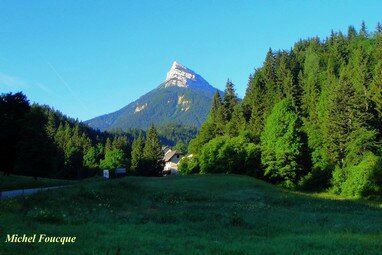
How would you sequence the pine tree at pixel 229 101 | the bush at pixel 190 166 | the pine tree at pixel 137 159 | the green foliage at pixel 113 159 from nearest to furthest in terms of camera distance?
1. the bush at pixel 190 166
2. the pine tree at pixel 229 101
3. the pine tree at pixel 137 159
4. the green foliage at pixel 113 159

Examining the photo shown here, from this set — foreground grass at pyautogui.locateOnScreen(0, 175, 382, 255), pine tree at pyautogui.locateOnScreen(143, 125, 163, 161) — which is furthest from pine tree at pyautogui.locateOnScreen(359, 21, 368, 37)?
foreground grass at pyautogui.locateOnScreen(0, 175, 382, 255)

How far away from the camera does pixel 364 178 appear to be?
61.1 metres

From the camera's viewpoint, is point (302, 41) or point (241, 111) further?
point (302, 41)

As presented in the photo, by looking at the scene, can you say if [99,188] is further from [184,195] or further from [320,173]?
[320,173]

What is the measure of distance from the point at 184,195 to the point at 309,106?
58602 mm

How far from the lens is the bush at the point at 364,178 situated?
60188 mm

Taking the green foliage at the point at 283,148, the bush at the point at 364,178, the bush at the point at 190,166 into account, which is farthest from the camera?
the bush at the point at 190,166

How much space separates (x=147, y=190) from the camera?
44656 millimetres

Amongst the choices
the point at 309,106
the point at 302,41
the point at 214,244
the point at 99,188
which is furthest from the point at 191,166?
the point at 302,41

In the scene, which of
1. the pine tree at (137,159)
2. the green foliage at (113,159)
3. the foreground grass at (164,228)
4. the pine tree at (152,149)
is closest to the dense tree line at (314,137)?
the pine tree at (152,149)

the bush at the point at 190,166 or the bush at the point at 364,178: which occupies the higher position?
the bush at the point at 190,166

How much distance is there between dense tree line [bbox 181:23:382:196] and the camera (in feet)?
229

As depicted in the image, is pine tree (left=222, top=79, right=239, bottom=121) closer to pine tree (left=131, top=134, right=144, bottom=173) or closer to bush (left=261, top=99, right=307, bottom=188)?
bush (left=261, top=99, right=307, bottom=188)

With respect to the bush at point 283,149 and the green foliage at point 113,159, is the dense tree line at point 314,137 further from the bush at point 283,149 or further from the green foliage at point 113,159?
the green foliage at point 113,159
